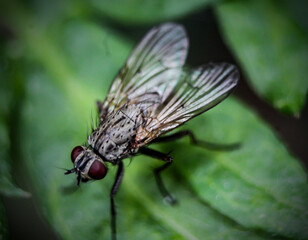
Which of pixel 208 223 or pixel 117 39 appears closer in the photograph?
pixel 208 223

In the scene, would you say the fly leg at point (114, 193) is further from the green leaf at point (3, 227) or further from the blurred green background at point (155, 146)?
the green leaf at point (3, 227)

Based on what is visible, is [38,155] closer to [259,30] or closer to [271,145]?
[271,145]

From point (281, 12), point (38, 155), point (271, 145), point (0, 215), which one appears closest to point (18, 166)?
point (38, 155)

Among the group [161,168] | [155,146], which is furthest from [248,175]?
[155,146]

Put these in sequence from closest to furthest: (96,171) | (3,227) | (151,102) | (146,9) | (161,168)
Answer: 1. (3,227)
2. (96,171)
3. (161,168)
4. (151,102)
5. (146,9)

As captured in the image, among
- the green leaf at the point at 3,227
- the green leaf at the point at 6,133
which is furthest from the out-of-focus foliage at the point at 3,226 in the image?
the green leaf at the point at 6,133

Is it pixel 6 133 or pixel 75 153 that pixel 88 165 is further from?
pixel 6 133
